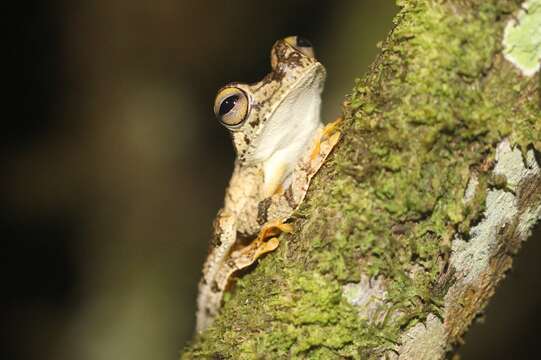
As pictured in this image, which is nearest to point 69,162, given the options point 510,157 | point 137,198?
point 137,198

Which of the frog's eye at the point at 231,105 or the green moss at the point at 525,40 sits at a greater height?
the frog's eye at the point at 231,105

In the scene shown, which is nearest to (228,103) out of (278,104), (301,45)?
(278,104)

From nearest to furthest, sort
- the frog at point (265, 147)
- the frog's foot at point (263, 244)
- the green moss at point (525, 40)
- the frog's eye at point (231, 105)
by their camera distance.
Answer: the green moss at point (525, 40)
the frog's foot at point (263, 244)
the frog at point (265, 147)
the frog's eye at point (231, 105)

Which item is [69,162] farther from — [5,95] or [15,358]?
[15,358]

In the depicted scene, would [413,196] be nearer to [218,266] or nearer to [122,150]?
[218,266]

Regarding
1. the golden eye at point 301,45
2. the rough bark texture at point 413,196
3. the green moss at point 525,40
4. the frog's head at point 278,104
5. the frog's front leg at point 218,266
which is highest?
the golden eye at point 301,45

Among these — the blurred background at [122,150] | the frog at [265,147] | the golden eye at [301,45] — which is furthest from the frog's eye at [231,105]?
the blurred background at [122,150]

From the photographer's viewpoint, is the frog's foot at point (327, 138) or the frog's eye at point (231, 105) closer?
the frog's foot at point (327, 138)

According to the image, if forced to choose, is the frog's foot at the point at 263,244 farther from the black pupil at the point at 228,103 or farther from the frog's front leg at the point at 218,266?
the black pupil at the point at 228,103
